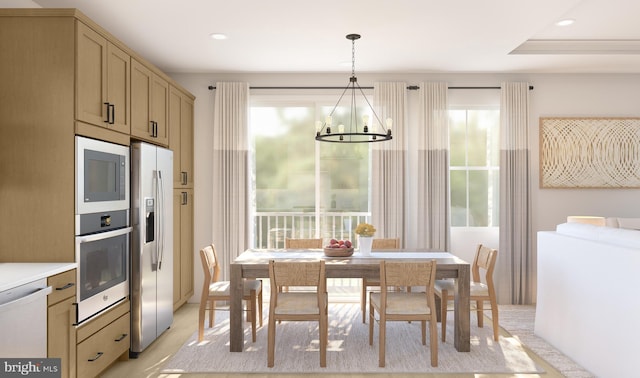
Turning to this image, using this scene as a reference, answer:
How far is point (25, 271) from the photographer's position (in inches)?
98.5

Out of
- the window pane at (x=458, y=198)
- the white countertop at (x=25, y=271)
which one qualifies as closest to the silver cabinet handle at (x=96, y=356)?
the white countertop at (x=25, y=271)

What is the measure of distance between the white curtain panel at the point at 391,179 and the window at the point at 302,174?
25 cm

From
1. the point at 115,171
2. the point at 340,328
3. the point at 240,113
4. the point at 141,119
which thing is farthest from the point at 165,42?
the point at 340,328

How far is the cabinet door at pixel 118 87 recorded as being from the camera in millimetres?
3248

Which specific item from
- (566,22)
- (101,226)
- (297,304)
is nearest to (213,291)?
(297,304)

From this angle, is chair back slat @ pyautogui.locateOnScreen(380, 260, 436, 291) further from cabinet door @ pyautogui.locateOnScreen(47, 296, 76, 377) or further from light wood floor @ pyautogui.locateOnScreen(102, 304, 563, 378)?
cabinet door @ pyautogui.locateOnScreen(47, 296, 76, 377)

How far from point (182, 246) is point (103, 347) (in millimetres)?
1923

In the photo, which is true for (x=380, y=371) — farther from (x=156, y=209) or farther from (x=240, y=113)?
(x=240, y=113)

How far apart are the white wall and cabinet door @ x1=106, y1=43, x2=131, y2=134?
1.97m

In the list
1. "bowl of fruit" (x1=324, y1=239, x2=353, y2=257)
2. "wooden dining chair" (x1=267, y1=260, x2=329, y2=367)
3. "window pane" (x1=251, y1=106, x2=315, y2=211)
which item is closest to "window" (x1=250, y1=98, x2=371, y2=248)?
"window pane" (x1=251, y1=106, x2=315, y2=211)

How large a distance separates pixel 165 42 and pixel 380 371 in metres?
3.53

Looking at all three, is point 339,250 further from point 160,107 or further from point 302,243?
point 160,107

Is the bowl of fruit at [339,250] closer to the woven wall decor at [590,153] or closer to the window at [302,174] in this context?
the window at [302,174]

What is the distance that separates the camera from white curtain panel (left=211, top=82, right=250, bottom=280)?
5.39 metres
